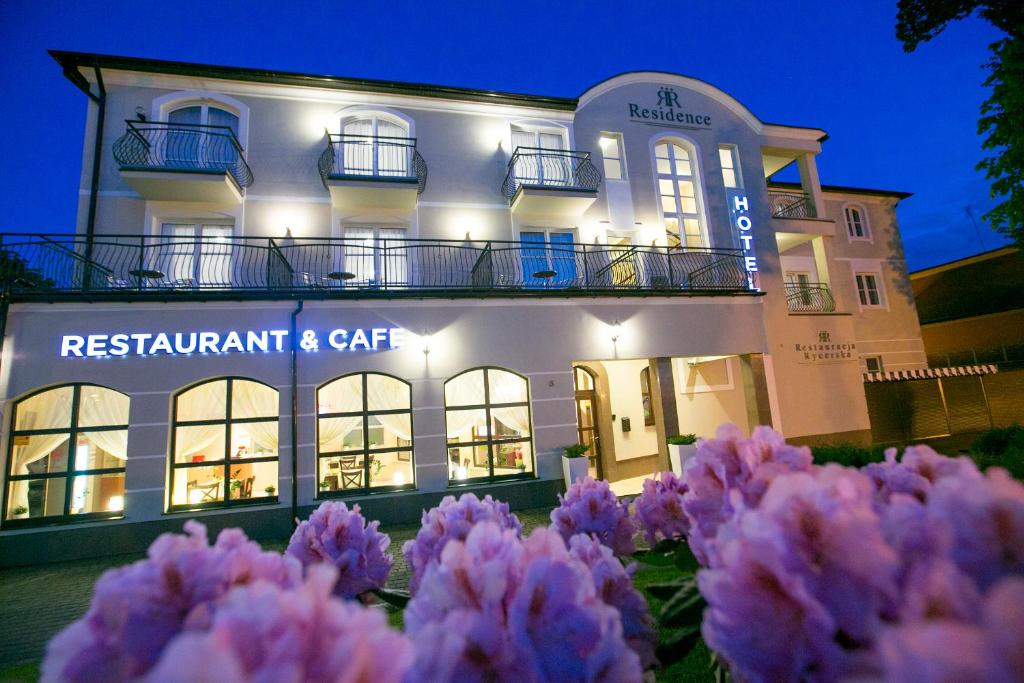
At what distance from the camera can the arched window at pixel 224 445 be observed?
8.53 metres

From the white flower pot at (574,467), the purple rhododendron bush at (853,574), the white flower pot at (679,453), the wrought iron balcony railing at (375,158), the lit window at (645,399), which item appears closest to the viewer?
the purple rhododendron bush at (853,574)

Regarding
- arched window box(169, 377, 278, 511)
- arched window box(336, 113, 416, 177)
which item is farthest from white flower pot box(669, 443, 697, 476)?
arched window box(336, 113, 416, 177)

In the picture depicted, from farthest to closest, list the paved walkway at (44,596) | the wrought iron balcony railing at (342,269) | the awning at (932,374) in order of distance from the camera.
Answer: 1. the awning at (932,374)
2. the wrought iron balcony railing at (342,269)
3. the paved walkway at (44,596)

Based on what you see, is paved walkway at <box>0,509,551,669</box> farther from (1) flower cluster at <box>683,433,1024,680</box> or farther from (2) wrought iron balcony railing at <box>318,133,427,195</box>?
(2) wrought iron balcony railing at <box>318,133,427,195</box>

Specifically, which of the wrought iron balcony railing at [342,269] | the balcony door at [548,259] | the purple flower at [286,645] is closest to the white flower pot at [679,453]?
the wrought iron balcony railing at [342,269]

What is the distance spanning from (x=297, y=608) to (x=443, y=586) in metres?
0.39

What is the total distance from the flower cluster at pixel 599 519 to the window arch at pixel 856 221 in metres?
21.5

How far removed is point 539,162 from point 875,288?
49.5 feet

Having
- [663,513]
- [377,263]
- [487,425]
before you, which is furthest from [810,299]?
[663,513]

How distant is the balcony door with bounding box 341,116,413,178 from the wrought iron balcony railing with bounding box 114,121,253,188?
2.34 m

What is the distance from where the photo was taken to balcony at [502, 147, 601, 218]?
11336 mm

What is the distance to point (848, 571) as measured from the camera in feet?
2.20

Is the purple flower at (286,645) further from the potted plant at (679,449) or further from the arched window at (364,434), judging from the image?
the potted plant at (679,449)

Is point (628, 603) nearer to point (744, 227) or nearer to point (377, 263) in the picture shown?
point (377, 263)
